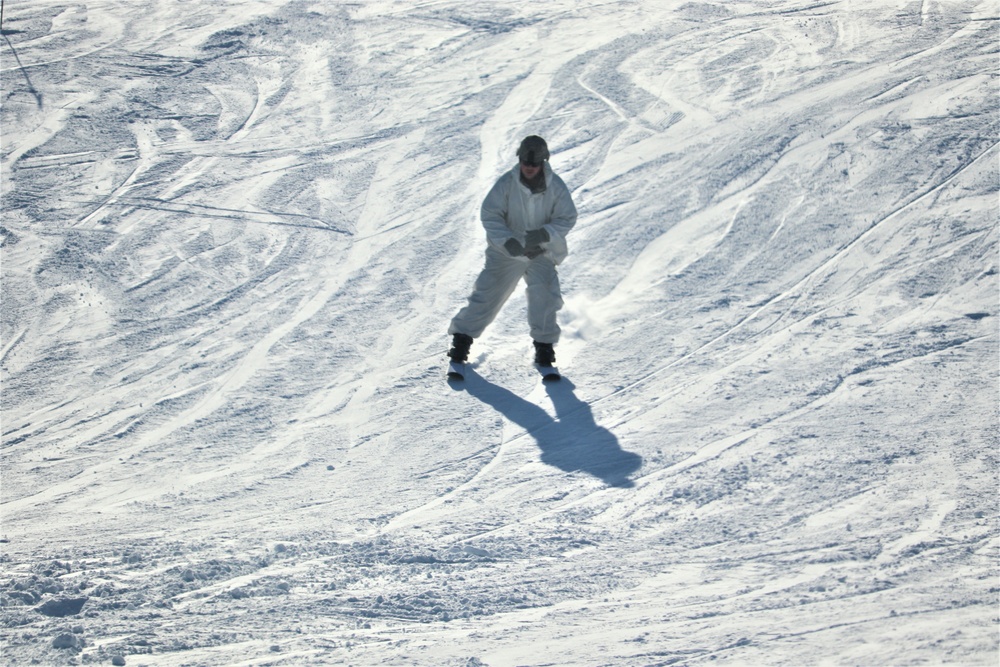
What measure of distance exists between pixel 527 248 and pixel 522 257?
0.13m

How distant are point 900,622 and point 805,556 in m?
0.55

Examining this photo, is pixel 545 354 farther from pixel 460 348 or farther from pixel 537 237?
pixel 537 237

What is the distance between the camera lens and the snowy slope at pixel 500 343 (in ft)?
→ 17.0

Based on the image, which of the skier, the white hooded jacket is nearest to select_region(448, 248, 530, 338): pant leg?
the skier

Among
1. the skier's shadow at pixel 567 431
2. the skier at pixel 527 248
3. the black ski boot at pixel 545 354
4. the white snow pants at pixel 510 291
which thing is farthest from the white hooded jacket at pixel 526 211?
the skier's shadow at pixel 567 431

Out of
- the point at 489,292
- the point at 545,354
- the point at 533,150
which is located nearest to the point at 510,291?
the point at 489,292

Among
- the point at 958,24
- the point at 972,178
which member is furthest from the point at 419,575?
the point at 958,24

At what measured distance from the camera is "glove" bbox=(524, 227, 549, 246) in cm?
648

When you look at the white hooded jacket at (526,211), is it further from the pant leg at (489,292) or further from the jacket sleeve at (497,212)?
the pant leg at (489,292)

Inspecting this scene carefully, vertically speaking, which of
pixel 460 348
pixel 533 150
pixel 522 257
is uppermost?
pixel 533 150

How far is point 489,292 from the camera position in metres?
6.84

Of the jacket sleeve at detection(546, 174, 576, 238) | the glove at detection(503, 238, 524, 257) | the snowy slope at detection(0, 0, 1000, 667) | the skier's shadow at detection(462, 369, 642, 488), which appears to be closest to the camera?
the snowy slope at detection(0, 0, 1000, 667)

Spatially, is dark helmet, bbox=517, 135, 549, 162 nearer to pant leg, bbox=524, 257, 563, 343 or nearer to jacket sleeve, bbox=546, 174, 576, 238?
jacket sleeve, bbox=546, 174, 576, 238

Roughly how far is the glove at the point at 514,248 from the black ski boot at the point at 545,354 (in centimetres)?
65
